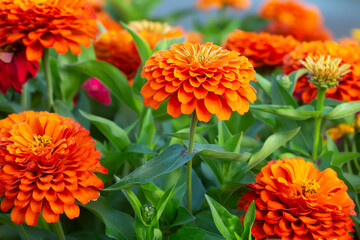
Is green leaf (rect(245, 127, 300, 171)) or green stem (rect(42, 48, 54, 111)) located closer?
green leaf (rect(245, 127, 300, 171))

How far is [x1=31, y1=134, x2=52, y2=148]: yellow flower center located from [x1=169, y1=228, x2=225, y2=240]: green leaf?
0.20 meters

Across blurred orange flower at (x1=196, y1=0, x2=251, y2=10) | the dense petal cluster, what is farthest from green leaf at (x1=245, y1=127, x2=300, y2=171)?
blurred orange flower at (x1=196, y1=0, x2=251, y2=10)

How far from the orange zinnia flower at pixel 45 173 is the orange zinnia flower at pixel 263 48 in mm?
494

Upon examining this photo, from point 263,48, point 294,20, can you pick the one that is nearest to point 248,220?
point 263,48

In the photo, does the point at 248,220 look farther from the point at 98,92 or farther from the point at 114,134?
the point at 98,92

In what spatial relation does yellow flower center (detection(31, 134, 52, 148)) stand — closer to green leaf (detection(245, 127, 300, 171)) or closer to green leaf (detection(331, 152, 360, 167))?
green leaf (detection(245, 127, 300, 171))

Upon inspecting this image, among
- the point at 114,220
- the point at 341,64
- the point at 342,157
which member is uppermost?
the point at 341,64

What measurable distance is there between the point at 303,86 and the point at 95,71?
381 millimetres

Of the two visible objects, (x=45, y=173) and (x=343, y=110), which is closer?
(x=45, y=173)

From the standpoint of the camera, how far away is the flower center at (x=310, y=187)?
2.02 feet

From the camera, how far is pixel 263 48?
3.27 feet

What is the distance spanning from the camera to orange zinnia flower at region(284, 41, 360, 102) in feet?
2.77

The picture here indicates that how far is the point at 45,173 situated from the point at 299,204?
31cm

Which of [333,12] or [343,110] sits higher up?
[333,12]
